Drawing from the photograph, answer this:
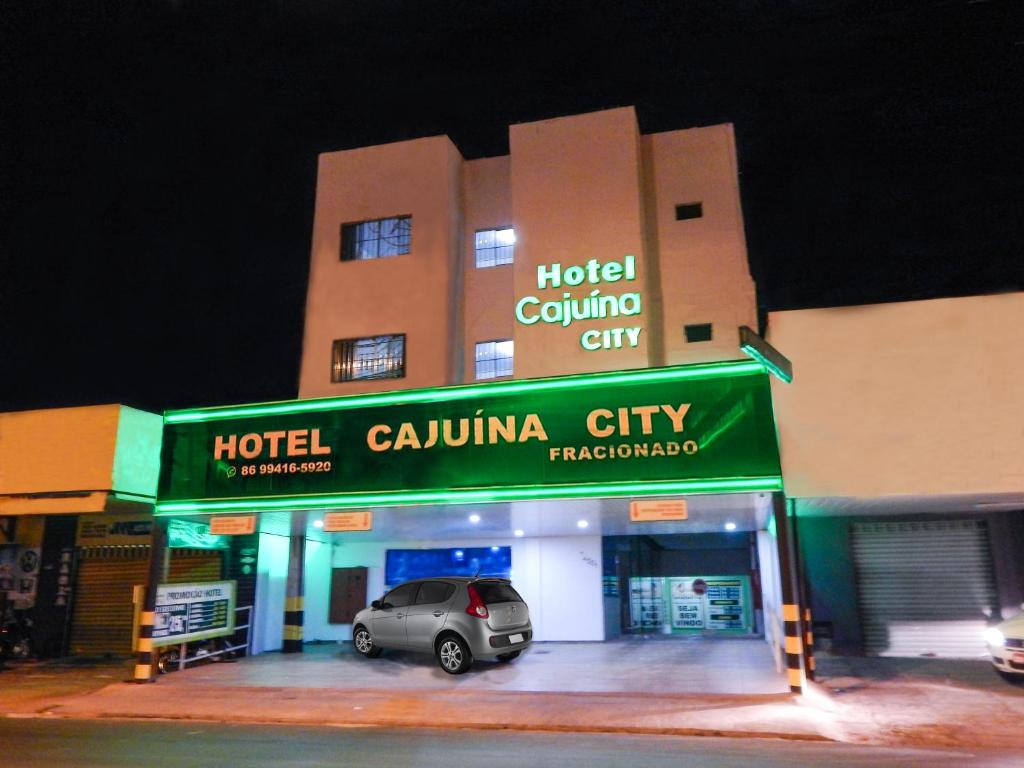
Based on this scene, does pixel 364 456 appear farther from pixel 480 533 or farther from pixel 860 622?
pixel 860 622

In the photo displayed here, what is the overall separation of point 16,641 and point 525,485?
12237 millimetres

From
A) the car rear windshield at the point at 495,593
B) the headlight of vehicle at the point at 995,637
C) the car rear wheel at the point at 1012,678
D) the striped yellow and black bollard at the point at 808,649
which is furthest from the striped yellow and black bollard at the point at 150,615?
the car rear wheel at the point at 1012,678

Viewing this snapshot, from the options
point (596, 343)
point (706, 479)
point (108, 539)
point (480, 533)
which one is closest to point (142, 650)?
point (108, 539)

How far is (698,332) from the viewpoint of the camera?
64.1 feet

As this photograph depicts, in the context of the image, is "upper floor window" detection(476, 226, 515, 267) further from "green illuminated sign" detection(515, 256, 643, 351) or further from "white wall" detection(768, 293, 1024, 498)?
"white wall" detection(768, 293, 1024, 498)

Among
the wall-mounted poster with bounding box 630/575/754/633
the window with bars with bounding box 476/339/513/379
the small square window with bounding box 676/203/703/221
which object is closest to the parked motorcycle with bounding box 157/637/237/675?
the window with bars with bounding box 476/339/513/379

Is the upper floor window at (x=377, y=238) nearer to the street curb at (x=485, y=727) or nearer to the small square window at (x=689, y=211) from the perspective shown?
the small square window at (x=689, y=211)

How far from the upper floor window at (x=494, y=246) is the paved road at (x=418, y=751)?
14363 millimetres

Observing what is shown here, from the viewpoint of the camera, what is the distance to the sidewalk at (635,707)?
29.0 ft

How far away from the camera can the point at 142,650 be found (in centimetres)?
1359

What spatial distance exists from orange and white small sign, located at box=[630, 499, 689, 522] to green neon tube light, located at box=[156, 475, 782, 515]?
0.18m

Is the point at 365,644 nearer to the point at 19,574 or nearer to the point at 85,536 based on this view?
the point at 85,536

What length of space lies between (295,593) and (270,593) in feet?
2.03

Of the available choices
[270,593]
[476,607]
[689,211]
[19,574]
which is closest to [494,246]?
[689,211]
